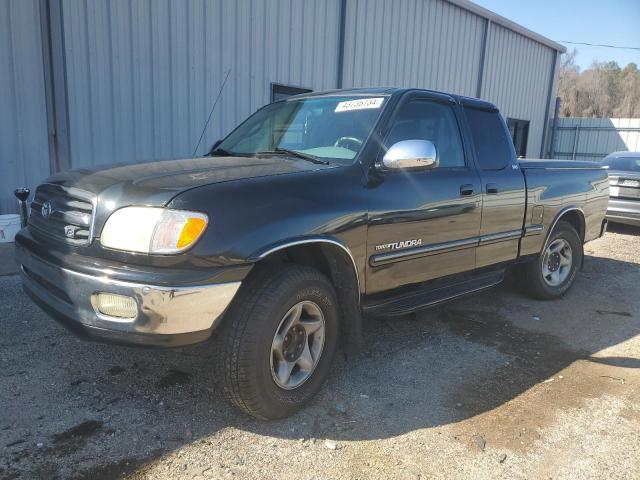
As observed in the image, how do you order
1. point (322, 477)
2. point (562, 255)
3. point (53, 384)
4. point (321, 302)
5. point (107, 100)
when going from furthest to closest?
point (107, 100) < point (562, 255) < point (53, 384) < point (321, 302) < point (322, 477)

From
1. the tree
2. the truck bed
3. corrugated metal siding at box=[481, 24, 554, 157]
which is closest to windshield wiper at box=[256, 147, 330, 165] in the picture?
the truck bed

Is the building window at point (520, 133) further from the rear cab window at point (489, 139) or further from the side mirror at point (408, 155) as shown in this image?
the side mirror at point (408, 155)

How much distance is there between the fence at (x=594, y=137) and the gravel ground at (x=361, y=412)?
1782 centimetres

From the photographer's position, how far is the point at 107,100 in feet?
24.1

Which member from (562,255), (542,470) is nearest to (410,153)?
(542,470)

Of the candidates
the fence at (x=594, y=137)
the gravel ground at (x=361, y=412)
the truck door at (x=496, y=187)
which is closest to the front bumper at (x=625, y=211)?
the gravel ground at (x=361, y=412)

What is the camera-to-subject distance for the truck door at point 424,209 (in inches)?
Result: 131

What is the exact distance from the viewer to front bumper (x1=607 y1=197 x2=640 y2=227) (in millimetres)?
9141

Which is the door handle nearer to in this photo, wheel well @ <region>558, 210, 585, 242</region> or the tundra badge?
the tundra badge

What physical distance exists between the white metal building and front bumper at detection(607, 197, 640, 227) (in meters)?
5.33

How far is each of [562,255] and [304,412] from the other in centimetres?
374

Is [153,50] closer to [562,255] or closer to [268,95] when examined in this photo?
[268,95]

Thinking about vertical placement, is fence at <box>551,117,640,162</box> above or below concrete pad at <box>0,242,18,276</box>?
above

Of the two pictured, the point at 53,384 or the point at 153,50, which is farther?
the point at 153,50
